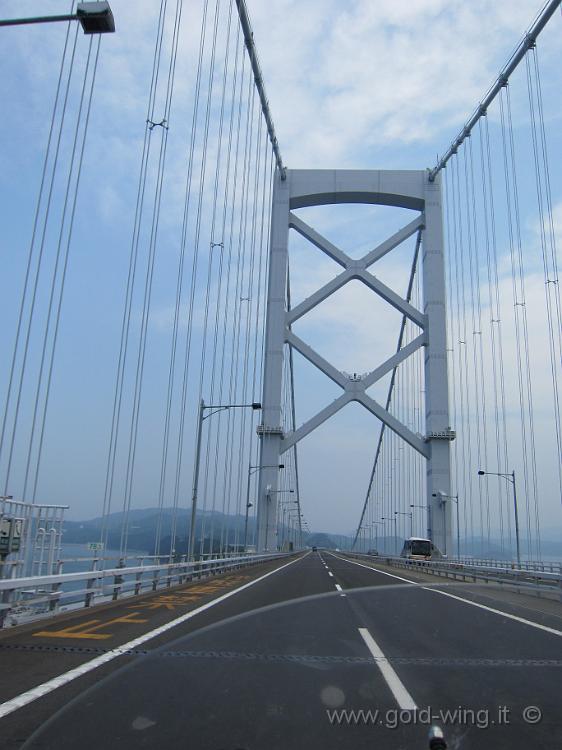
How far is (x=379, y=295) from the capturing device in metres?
48.6

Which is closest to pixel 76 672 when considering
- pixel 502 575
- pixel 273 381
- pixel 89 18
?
pixel 89 18

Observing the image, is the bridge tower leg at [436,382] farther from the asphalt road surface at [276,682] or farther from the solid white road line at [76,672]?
the solid white road line at [76,672]

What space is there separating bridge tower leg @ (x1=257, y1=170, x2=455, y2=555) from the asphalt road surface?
3392 cm

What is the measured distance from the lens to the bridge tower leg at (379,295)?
4441 centimetres

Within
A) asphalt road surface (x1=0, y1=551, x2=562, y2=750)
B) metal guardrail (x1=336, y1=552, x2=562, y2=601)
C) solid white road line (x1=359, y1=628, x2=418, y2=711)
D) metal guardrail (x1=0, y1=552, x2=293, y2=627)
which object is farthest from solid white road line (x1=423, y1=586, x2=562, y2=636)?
metal guardrail (x1=0, y1=552, x2=293, y2=627)

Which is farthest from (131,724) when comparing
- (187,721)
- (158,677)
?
(158,677)

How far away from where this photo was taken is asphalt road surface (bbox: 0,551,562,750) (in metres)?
4.39

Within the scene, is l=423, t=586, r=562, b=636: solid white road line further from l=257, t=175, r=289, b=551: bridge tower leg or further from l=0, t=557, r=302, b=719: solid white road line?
l=257, t=175, r=289, b=551: bridge tower leg

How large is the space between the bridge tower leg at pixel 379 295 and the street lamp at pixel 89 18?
37.6 metres

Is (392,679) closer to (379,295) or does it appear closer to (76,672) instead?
(76,672)

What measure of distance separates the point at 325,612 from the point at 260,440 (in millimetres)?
34814

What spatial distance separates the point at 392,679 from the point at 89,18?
876 cm

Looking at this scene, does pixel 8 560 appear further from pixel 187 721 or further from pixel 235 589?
pixel 235 589

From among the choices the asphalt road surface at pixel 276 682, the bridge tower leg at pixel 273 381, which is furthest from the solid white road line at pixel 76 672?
the bridge tower leg at pixel 273 381
